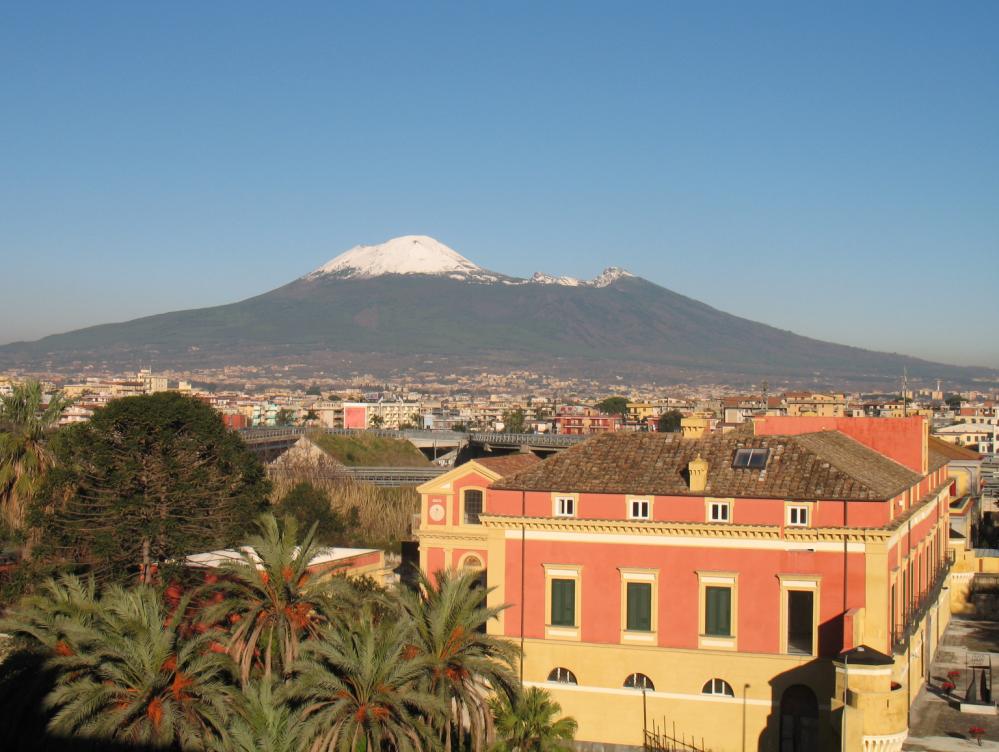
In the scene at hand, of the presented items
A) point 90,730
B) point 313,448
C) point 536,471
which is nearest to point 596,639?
point 536,471

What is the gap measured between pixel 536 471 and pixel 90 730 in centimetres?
1224

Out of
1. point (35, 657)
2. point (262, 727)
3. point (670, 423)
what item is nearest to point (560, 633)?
point (262, 727)

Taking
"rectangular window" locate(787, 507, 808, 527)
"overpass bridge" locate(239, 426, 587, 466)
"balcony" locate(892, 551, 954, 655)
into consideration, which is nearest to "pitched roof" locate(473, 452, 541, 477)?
"balcony" locate(892, 551, 954, 655)

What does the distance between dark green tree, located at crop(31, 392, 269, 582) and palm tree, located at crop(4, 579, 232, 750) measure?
44.4ft

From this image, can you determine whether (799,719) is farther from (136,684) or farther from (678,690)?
(136,684)

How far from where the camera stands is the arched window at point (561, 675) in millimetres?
29859

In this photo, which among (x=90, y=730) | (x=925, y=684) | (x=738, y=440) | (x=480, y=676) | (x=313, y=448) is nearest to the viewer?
(x=90, y=730)

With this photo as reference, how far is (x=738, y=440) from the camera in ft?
104

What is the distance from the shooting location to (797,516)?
28859 mm

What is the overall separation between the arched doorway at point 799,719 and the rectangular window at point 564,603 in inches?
187

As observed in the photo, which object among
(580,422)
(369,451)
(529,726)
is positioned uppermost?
(529,726)

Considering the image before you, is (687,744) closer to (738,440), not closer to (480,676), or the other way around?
(480,676)

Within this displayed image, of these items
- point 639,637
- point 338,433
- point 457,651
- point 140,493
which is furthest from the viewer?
point 338,433

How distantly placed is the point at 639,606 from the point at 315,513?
92.5ft
